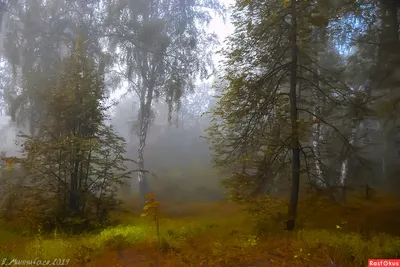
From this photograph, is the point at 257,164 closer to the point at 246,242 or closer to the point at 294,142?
the point at 294,142

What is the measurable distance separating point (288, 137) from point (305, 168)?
1.04 metres

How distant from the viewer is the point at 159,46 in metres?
11.5

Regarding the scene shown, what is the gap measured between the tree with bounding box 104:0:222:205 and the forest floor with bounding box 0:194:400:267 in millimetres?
5024

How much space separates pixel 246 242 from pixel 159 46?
9.23 meters

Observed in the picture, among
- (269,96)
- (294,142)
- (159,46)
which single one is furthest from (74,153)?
(159,46)

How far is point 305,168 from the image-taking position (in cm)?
602

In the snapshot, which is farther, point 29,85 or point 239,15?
point 29,85

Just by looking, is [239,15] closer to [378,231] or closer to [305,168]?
[305,168]

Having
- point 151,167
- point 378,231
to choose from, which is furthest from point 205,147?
point 378,231

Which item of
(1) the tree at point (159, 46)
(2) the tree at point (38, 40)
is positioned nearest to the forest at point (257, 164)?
(2) the tree at point (38, 40)

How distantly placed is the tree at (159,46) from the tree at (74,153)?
3989 millimetres

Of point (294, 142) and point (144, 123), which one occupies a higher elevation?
point (144, 123)

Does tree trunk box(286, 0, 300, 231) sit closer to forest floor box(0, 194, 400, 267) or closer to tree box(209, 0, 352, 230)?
tree box(209, 0, 352, 230)

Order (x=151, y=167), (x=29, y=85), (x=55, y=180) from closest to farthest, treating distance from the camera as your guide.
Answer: (x=55, y=180) → (x=29, y=85) → (x=151, y=167)
